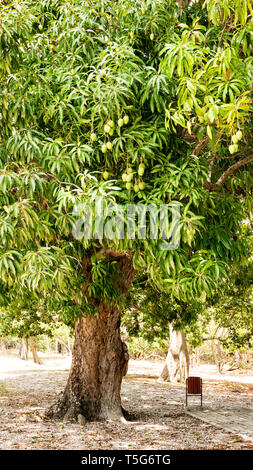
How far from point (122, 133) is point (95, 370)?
212 inches

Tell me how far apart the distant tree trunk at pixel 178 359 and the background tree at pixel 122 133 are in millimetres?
12061

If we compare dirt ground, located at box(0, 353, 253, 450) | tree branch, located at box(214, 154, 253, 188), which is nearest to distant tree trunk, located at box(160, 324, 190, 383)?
dirt ground, located at box(0, 353, 253, 450)

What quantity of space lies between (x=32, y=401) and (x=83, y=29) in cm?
938

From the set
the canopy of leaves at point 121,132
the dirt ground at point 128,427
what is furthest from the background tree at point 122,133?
the dirt ground at point 128,427

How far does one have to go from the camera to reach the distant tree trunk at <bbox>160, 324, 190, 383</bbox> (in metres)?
17.2

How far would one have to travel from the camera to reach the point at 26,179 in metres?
4.39

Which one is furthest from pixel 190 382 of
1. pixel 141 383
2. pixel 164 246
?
pixel 164 246

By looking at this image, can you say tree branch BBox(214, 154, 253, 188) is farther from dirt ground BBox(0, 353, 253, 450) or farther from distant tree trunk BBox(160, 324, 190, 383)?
distant tree trunk BBox(160, 324, 190, 383)

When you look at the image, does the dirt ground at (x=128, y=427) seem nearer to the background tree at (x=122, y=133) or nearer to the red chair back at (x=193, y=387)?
the red chair back at (x=193, y=387)

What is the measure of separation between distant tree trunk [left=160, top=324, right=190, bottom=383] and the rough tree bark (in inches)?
343

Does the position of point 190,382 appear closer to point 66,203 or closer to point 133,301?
point 133,301

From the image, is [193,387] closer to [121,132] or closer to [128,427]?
[128,427]

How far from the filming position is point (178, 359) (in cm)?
1727

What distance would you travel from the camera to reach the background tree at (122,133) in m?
4.05
